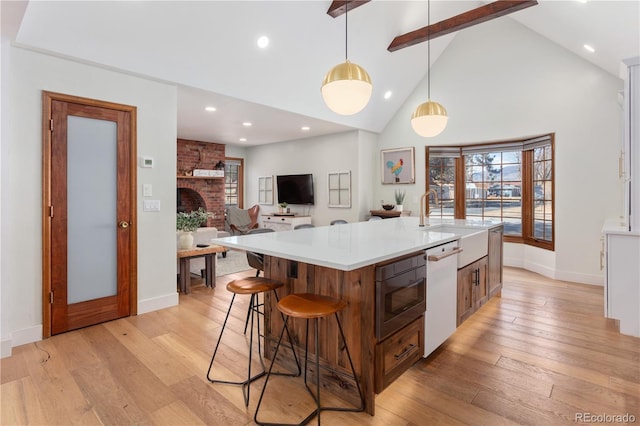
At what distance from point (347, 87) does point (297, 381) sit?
6.69 ft

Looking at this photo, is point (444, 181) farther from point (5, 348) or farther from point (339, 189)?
point (5, 348)

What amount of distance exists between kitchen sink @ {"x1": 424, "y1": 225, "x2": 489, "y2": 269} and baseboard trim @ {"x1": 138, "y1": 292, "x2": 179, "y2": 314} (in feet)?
9.26

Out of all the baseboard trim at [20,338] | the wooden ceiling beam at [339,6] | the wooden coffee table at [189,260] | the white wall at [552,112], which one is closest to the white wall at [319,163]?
the white wall at [552,112]

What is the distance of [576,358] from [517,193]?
3803mm

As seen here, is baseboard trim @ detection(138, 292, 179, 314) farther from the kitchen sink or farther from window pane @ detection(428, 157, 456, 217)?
window pane @ detection(428, 157, 456, 217)

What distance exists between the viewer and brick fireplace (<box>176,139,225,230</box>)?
25.5 feet

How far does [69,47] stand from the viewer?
288 centimetres

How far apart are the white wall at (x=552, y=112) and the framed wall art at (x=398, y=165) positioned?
63cm

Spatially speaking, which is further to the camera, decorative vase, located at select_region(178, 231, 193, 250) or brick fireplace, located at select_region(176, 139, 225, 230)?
brick fireplace, located at select_region(176, 139, 225, 230)

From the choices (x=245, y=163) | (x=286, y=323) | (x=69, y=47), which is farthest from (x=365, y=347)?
(x=245, y=163)

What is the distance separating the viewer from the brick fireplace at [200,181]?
7.79 meters

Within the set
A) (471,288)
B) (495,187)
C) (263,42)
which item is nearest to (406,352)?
(471,288)

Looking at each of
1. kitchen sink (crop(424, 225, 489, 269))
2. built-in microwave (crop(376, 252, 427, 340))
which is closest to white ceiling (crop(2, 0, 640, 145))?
kitchen sink (crop(424, 225, 489, 269))

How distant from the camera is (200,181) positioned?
812 cm
